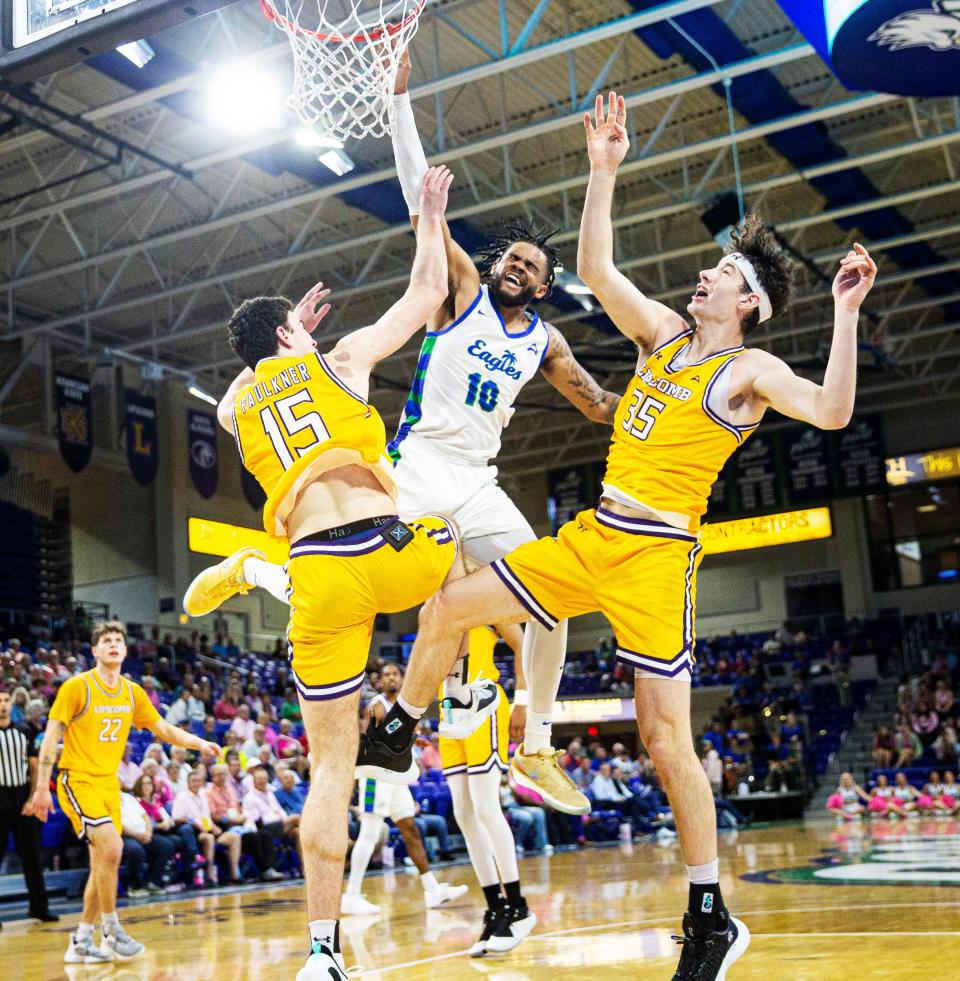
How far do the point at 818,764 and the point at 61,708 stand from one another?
1933cm

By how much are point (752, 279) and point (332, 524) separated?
185 cm

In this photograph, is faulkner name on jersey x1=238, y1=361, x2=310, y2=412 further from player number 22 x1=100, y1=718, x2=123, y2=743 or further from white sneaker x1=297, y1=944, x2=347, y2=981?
player number 22 x1=100, y1=718, x2=123, y2=743

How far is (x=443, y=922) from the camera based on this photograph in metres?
7.46

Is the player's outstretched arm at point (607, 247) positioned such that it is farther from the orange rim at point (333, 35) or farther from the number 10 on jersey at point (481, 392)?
the orange rim at point (333, 35)

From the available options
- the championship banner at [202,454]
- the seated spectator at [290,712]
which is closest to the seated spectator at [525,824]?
the seated spectator at [290,712]

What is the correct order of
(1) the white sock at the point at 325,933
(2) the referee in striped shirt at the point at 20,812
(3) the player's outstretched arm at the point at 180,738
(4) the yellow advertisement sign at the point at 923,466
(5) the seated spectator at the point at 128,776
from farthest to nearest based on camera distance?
(4) the yellow advertisement sign at the point at 923,466 → (5) the seated spectator at the point at 128,776 → (2) the referee in striped shirt at the point at 20,812 → (3) the player's outstretched arm at the point at 180,738 → (1) the white sock at the point at 325,933

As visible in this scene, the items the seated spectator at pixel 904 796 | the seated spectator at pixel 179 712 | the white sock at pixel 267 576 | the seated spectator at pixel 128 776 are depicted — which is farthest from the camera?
the seated spectator at pixel 904 796

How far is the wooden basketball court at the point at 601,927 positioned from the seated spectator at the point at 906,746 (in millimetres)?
9705

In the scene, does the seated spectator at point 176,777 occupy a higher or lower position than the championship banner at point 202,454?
lower

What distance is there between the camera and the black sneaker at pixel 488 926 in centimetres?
544

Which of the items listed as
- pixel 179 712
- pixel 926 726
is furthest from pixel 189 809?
pixel 926 726

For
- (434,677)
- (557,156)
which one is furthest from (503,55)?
(434,677)

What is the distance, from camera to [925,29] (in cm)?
492

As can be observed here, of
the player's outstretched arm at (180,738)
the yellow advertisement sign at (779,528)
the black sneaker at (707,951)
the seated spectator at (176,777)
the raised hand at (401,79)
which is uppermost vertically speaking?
the yellow advertisement sign at (779,528)
